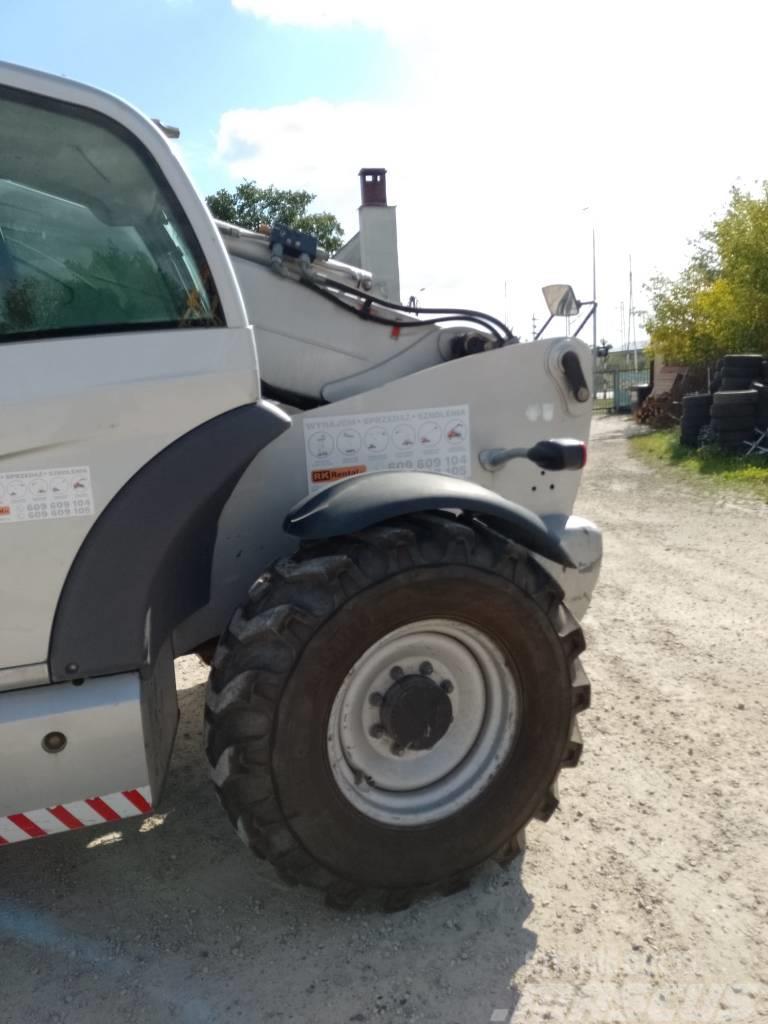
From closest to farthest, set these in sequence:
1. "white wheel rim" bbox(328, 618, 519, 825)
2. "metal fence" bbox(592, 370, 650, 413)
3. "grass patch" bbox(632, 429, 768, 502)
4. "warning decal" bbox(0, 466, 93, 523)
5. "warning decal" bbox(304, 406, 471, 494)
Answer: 1. "warning decal" bbox(0, 466, 93, 523)
2. "white wheel rim" bbox(328, 618, 519, 825)
3. "warning decal" bbox(304, 406, 471, 494)
4. "grass patch" bbox(632, 429, 768, 502)
5. "metal fence" bbox(592, 370, 650, 413)

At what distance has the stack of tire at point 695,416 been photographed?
48.4 feet

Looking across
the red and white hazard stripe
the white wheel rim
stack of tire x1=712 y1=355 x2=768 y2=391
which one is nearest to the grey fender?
the white wheel rim

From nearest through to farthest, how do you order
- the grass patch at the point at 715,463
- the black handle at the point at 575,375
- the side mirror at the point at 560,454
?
1. the side mirror at the point at 560,454
2. the black handle at the point at 575,375
3. the grass patch at the point at 715,463

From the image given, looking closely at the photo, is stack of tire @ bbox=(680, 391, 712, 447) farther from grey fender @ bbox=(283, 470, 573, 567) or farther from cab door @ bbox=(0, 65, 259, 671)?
cab door @ bbox=(0, 65, 259, 671)

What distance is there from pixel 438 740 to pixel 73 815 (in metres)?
1.13

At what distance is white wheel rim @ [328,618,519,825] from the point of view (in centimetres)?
268

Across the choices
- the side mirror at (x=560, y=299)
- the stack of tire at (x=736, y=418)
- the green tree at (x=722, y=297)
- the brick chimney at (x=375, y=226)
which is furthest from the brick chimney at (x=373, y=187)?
the green tree at (x=722, y=297)

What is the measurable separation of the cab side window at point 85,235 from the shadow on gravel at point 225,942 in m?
A: 1.86

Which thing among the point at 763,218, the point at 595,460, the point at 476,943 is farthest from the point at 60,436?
the point at 763,218

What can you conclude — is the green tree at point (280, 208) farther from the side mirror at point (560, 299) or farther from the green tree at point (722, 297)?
the side mirror at point (560, 299)

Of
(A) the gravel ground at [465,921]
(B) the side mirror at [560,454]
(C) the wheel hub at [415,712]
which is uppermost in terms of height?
(B) the side mirror at [560,454]

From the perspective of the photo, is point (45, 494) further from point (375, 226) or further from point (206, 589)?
point (375, 226)

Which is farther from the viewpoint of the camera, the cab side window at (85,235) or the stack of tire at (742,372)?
the stack of tire at (742,372)

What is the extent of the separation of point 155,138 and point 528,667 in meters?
1.98
